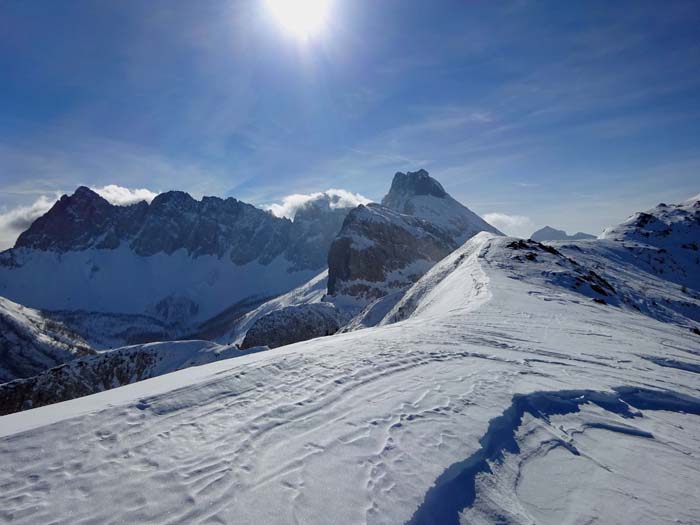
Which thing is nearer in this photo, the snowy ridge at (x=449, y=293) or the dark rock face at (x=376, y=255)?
the snowy ridge at (x=449, y=293)

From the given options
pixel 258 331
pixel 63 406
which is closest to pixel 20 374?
pixel 258 331

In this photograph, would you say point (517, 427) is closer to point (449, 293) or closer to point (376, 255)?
point (449, 293)

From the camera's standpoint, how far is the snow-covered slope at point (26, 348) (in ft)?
292

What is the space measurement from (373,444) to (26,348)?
407 feet

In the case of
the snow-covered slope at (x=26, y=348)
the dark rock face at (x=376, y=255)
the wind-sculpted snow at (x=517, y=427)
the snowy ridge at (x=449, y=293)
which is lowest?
the snow-covered slope at (x=26, y=348)

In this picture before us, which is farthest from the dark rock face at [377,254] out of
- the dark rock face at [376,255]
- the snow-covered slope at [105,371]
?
the snow-covered slope at [105,371]

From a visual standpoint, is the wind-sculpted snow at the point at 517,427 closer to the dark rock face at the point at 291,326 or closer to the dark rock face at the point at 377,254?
the dark rock face at the point at 291,326

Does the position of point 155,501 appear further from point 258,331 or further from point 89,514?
point 258,331

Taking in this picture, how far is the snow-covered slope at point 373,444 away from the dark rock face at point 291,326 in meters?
74.2

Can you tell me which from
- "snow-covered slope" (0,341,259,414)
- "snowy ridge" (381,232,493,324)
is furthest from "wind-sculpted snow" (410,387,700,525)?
"snow-covered slope" (0,341,259,414)

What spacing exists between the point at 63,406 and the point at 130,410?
1689 mm

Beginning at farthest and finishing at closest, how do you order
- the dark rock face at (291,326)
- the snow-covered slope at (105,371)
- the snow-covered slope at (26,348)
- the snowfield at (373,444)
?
1. the snow-covered slope at (26,348)
2. the dark rock face at (291,326)
3. the snow-covered slope at (105,371)
4. the snowfield at (373,444)

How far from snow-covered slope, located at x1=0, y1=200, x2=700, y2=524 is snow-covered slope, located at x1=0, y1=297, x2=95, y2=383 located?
11418cm

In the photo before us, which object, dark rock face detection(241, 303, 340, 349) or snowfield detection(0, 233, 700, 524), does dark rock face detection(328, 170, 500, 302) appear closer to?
dark rock face detection(241, 303, 340, 349)
